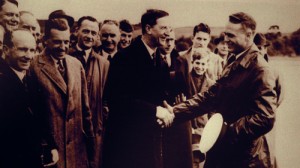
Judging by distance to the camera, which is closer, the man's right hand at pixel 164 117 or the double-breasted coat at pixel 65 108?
the double-breasted coat at pixel 65 108

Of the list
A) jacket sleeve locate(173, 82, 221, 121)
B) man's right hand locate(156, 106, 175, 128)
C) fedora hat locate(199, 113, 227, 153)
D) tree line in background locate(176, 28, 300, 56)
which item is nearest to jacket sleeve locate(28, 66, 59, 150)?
man's right hand locate(156, 106, 175, 128)

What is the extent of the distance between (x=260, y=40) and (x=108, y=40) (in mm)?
934

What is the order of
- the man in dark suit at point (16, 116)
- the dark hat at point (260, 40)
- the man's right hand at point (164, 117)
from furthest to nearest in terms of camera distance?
the dark hat at point (260, 40), the man's right hand at point (164, 117), the man in dark suit at point (16, 116)

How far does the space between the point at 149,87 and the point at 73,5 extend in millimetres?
646

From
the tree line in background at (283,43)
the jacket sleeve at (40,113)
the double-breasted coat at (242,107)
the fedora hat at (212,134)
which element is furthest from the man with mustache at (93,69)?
the tree line in background at (283,43)

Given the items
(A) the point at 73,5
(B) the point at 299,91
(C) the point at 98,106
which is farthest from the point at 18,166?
(B) the point at 299,91

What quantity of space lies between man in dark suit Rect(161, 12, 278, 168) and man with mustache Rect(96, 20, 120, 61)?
18.9 inches

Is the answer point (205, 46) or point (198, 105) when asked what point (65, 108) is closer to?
point (198, 105)

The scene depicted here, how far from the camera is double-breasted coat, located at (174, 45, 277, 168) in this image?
7.54 ft

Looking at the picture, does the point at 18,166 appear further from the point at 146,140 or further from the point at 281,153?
the point at 281,153

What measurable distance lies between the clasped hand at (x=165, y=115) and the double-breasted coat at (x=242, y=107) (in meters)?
0.04

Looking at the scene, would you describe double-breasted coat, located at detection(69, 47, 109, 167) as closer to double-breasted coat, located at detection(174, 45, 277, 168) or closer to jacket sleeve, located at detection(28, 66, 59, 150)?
jacket sleeve, located at detection(28, 66, 59, 150)

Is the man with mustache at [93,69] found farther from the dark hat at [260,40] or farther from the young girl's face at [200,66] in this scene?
the dark hat at [260,40]

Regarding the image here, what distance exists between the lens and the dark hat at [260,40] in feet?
7.97
